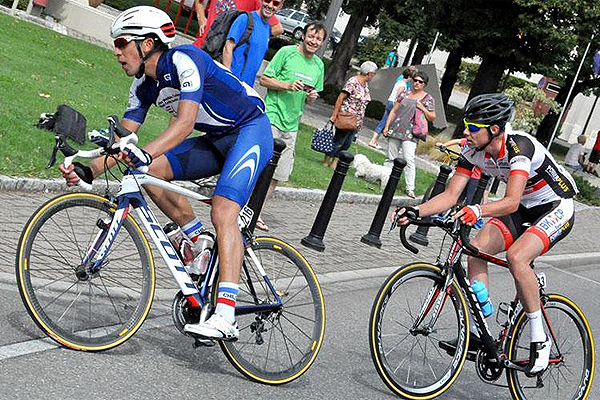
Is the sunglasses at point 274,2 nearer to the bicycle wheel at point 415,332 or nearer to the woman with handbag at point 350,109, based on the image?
the bicycle wheel at point 415,332

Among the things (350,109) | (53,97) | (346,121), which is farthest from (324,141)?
(53,97)

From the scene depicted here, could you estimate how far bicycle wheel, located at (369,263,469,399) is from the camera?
664 centimetres

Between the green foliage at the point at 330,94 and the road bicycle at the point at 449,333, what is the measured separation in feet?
85.5

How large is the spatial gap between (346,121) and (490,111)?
1053cm

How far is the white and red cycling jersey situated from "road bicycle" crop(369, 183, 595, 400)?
0.52 metres

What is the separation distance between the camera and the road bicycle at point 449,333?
669 cm

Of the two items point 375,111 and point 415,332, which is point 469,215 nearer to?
point 415,332

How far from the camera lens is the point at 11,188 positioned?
386 inches

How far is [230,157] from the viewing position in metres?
6.27

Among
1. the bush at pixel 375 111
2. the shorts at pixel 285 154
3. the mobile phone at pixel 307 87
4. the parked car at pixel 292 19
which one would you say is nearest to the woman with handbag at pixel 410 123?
the shorts at pixel 285 154

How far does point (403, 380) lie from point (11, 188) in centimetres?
447

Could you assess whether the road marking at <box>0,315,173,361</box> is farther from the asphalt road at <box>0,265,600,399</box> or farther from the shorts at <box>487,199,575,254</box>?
the shorts at <box>487,199,575,254</box>

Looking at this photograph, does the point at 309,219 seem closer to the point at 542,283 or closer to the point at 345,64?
the point at 542,283

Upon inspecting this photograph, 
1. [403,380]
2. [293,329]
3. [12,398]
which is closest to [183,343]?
[293,329]
